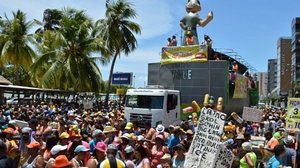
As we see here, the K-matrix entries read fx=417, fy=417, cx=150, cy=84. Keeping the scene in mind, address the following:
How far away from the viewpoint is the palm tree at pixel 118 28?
34.8 meters

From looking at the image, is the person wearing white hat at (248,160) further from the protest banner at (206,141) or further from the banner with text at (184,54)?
the banner with text at (184,54)

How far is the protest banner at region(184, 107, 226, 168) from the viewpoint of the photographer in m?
6.43

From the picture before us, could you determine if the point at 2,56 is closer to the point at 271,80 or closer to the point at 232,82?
the point at 232,82

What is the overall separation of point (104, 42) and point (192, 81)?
1352cm

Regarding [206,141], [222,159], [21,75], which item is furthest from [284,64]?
[222,159]

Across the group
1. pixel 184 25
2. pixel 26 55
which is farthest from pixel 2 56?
pixel 184 25

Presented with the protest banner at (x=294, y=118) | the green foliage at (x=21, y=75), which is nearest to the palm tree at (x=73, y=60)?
the green foliage at (x=21, y=75)

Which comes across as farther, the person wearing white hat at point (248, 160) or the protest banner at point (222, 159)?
the person wearing white hat at point (248, 160)

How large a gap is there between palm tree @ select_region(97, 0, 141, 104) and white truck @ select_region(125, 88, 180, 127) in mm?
16875

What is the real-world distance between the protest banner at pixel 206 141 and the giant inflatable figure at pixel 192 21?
22.2m

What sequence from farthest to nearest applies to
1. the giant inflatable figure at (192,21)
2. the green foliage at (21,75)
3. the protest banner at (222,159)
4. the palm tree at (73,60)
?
the green foliage at (21,75)
the palm tree at (73,60)
the giant inflatable figure at (192,21)
the protest banner at (222,159)

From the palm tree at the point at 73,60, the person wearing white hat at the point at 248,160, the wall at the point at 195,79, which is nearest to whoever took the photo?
the person wearing white hat at the point at 248,160

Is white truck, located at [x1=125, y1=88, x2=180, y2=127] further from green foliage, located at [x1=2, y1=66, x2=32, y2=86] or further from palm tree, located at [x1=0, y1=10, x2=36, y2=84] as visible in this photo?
green foliage, located at [x1=2, y1=66, x2=32, y2=86]

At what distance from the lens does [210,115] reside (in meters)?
6.70
